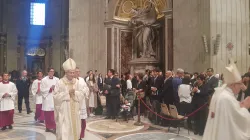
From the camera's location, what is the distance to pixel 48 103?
8.09 metres

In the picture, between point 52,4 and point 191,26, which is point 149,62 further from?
point 52,4

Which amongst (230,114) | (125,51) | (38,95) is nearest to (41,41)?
(125,51)

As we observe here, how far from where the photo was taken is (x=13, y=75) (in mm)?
23156

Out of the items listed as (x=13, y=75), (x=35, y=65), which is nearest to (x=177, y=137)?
(x=13, y=75)

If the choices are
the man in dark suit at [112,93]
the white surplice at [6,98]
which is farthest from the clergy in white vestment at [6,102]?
the man in dark suit at [112,93]

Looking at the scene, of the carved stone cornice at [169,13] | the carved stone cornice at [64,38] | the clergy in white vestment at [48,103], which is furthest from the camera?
the carved stone cornice at [64,38]

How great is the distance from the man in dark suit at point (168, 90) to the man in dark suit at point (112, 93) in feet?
6.32

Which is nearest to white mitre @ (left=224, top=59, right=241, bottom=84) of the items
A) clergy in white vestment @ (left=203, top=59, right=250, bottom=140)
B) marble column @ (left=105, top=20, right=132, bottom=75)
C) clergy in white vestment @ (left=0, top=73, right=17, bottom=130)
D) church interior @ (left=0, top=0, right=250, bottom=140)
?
clergy in white vestment @ (left=203, top=59, right=250, bottom=140)

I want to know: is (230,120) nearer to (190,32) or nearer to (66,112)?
(66,112)

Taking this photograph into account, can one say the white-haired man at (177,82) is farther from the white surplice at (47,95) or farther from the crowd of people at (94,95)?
the white surplice at (47,95)

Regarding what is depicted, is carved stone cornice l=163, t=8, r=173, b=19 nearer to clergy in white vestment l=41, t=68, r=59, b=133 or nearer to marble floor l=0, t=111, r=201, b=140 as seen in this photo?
marble floor l=0, t=111, r=201, b=140

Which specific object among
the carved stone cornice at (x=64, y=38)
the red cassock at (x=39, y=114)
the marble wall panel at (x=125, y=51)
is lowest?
the red cassock at (x=39, y=114)

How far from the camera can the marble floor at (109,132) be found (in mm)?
7129

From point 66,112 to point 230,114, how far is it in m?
3.13
